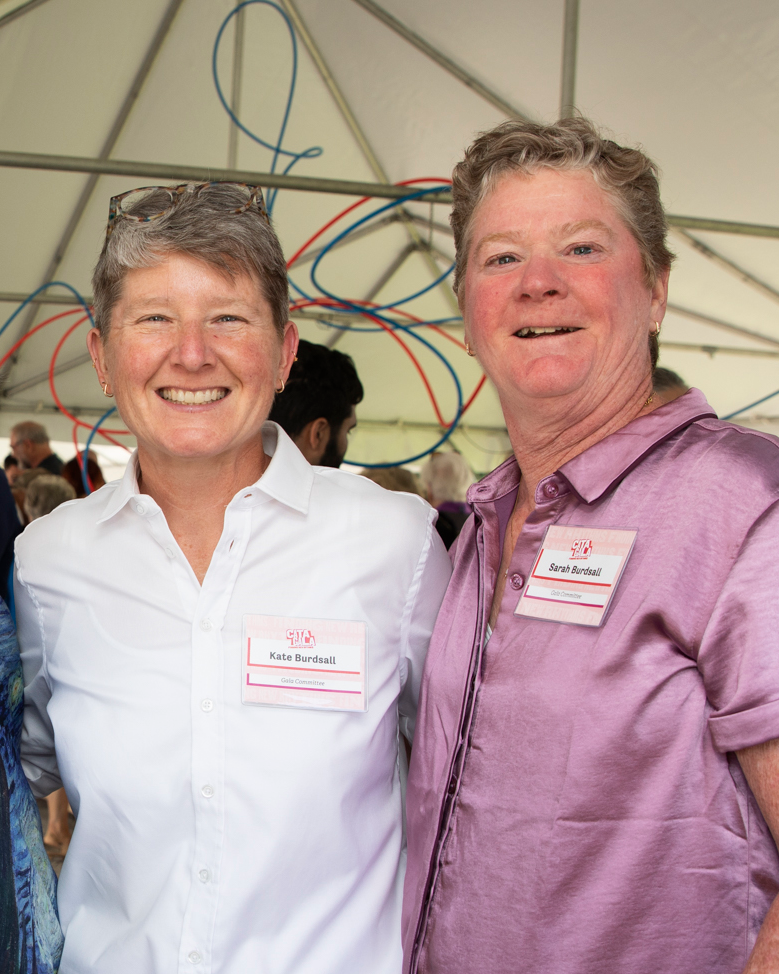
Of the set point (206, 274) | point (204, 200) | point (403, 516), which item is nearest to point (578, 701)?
point (403, 516)

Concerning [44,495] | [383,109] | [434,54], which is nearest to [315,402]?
[44,495]

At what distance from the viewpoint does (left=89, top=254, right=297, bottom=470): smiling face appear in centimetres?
138

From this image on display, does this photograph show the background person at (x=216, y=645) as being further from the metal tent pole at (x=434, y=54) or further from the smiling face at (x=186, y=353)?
the metal tent pole at (x=434, y=54)

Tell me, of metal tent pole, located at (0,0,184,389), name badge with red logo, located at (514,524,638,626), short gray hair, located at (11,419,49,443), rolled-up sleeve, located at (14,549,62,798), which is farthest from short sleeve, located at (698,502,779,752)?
short gray hair, located at (11,419,49,443)

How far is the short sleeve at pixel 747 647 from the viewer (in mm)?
912

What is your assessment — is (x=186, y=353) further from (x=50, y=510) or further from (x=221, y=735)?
(x=50, y=510)

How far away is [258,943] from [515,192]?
1.21m

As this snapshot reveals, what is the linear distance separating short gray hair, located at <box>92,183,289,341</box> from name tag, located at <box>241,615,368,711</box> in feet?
1.79

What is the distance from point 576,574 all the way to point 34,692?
0.97 meters

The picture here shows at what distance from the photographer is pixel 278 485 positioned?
144 cm

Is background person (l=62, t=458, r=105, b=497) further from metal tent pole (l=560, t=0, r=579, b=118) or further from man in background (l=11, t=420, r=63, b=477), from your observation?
metal tent pole (l=560, t=0, r=579, b=118)

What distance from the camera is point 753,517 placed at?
3.20 feet

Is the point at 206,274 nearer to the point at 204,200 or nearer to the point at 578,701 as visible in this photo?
the point at 204,200

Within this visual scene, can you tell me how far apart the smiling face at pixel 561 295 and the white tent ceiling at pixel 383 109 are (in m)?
2.14
